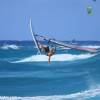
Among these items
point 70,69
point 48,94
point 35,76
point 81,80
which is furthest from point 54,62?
point 48,94

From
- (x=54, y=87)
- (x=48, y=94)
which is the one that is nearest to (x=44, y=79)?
(x=54, y=87)

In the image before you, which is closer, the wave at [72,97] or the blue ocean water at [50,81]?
the wave at [72,97]

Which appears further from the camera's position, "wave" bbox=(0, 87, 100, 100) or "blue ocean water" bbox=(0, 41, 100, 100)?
"blue ocean water" bbox=(0, 41, 100, 100)

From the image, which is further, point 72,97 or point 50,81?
point 50,81

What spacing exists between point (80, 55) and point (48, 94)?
829cm

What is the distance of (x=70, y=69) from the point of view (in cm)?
1351

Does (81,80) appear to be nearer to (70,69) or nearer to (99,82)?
(99,82)
